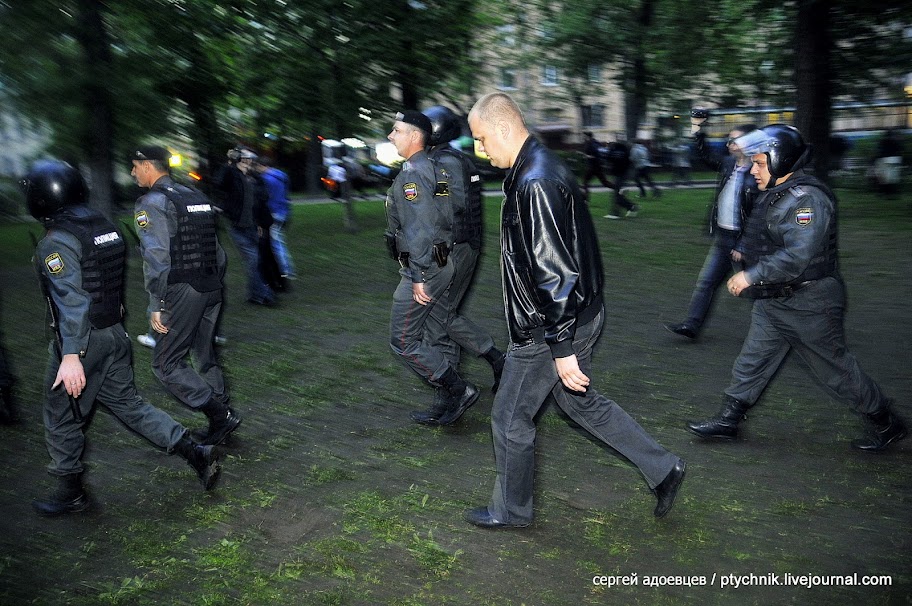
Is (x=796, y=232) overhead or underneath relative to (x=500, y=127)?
underneath

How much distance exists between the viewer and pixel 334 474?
18.2 ft

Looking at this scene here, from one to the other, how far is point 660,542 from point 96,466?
139 inches

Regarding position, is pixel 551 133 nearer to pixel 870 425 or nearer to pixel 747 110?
pixel 747 110

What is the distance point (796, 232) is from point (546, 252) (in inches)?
Answer: 74.5

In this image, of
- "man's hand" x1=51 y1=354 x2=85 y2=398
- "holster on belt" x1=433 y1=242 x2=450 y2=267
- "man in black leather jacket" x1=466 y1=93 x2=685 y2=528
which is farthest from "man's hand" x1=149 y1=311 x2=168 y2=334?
"man in black leather jacket" x1=466 y1=93 x2=685 y2=528

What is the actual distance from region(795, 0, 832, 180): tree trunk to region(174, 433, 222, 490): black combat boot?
37.8 feet

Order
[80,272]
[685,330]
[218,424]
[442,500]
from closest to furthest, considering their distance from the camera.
Result: [80,272] → [442,500] → [218,424] → [685,330]

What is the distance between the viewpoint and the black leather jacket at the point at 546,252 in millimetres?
4086

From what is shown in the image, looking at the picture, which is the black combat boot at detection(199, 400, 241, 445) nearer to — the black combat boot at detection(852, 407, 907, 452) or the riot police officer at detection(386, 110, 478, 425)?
the riot police officer at detection(386, 110, 478, 425)

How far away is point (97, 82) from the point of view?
31.1 ft

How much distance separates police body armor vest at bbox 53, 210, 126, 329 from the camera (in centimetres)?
487

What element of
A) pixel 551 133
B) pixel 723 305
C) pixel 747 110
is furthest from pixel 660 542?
pixel 551 133

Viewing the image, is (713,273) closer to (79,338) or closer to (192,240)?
(192,240)

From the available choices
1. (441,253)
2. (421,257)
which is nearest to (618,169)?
(441,253)
